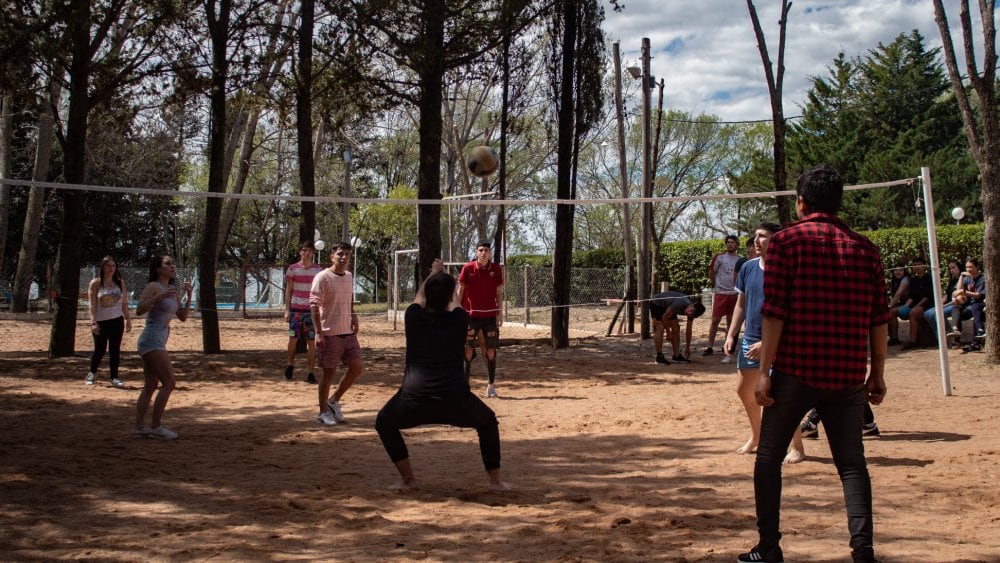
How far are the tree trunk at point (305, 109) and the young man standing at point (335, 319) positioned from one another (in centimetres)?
817

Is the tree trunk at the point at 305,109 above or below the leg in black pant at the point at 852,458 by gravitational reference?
above

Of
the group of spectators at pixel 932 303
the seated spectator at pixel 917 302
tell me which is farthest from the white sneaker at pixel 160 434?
the seated spectator at pixel 917 302

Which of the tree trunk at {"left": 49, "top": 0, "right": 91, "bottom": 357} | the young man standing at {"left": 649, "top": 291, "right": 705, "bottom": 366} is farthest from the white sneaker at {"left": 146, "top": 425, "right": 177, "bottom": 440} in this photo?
the young man standing at {"left": 649, "top": 291, "right": 705, "bottom": 366}

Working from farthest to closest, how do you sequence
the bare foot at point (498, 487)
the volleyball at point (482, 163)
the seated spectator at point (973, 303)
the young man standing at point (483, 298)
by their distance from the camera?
the volleyball at point (482, 163) < the seated spectator at point (973, 303) < the young man standing at point (483, 298) < the bare foot at point (498, 487)

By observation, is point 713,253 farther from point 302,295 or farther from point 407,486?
point 407,486

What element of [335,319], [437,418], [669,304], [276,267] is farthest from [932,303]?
[276,267]

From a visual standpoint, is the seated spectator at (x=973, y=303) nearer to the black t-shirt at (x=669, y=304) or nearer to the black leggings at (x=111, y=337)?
the black t-shirt at (x=669, y=304)

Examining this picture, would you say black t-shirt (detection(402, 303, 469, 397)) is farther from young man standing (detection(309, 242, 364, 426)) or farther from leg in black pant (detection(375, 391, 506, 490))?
young man standing (detection(309, 242, 364, 426))

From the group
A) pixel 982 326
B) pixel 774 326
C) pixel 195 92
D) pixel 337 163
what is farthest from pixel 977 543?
pixel 337 163

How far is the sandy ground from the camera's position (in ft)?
15.3

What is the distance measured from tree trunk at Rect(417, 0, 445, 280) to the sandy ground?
4808 mm

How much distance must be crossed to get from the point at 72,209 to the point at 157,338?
27.5 feet

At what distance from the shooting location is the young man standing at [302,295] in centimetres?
1144

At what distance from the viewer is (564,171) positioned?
1714 cm
